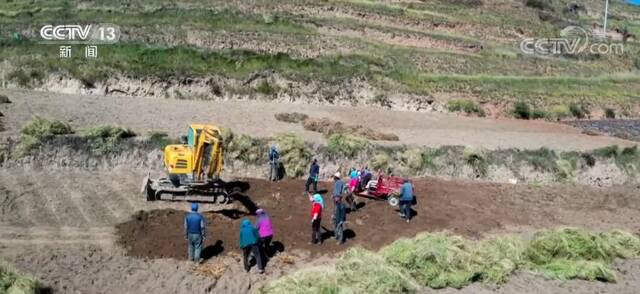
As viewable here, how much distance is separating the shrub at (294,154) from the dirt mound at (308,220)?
0.67m

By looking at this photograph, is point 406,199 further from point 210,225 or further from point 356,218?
point 210,225

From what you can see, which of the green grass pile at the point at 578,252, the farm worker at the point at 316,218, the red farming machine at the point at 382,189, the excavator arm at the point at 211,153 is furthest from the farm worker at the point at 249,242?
the red farming machine at the point at 382,189

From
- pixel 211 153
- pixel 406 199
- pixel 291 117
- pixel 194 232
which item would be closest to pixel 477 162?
pixel 406 199

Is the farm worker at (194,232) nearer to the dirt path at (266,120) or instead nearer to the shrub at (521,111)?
the dirt path at (266,120)

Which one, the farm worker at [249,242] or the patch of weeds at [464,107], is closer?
the farm worker at [249,242]

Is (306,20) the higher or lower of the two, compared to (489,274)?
higher

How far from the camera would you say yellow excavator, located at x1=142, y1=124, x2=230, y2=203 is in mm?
19684

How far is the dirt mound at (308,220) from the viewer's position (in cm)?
1753

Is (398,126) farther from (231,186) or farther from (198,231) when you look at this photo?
(198,231)

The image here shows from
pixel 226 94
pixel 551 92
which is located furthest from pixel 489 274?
pixel 551 92

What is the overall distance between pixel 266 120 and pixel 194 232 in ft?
55.0

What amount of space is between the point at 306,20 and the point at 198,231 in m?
36.2

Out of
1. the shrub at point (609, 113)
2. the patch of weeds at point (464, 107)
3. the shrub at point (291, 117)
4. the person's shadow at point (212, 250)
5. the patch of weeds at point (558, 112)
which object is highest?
the shrub at point (291, 117)

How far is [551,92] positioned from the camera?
48219 millimetres
